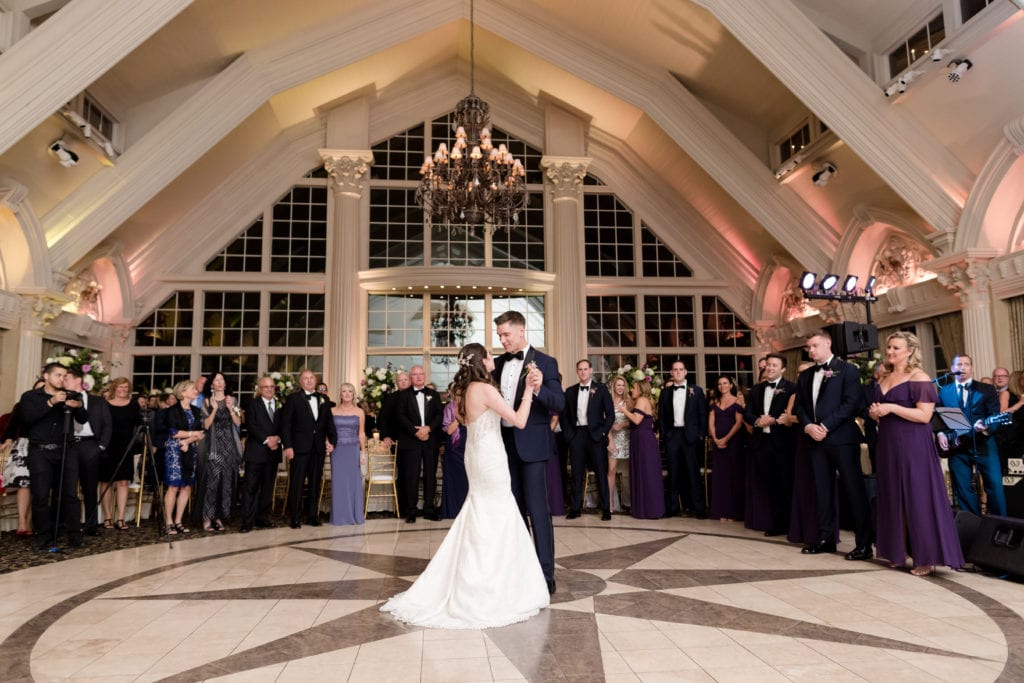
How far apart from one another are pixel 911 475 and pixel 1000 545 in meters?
0.65

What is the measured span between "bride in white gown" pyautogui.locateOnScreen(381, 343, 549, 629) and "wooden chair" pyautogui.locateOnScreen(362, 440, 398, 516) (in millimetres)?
3760

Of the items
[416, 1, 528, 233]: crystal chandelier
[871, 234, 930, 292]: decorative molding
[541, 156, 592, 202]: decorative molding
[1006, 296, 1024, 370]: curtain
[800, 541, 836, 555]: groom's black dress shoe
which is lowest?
[800, 541, 836, 555]: groom's black dress shoe

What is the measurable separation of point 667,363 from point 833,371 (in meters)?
7.72

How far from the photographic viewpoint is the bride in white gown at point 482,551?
3.44 meters

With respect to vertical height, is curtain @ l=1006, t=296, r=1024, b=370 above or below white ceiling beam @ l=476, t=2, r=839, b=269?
below

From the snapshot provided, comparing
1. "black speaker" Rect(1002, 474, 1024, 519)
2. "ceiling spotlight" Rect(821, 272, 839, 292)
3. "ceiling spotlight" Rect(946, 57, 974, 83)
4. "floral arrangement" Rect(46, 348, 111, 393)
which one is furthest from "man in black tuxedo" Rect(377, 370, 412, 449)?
"ceiling spotlight" Rect(946, 57, 974, 83)

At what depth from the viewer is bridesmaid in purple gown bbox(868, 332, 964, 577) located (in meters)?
4.36

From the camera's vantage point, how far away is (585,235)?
42.3ft

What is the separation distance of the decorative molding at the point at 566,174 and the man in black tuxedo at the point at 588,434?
6003 millimetres

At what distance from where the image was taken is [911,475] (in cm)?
446

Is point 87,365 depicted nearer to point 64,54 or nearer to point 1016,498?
point 64,54

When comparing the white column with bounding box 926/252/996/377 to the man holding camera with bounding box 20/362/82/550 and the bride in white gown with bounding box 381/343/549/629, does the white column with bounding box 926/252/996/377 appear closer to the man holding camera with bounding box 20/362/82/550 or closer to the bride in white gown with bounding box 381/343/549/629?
the bride in white gown with bounding box 381/343/549/629

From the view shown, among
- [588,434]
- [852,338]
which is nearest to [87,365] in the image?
[588,434]

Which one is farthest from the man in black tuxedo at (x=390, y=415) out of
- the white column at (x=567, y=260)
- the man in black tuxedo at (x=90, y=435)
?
the white column at (x=567, y=260)
